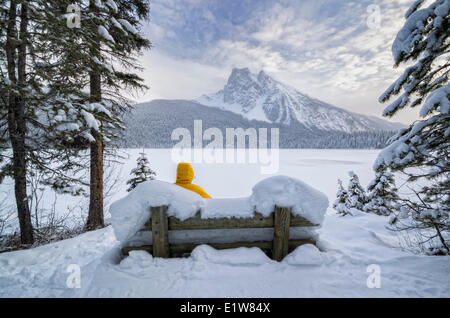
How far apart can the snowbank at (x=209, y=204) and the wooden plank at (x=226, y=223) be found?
0.06 m

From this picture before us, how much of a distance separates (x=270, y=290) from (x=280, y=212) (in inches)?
38.7

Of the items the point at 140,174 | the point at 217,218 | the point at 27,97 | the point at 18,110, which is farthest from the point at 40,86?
the point at 140,174

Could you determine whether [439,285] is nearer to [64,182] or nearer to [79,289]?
[79,289]

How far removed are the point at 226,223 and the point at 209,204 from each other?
387 mm

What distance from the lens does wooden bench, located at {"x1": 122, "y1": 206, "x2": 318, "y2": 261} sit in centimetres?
259

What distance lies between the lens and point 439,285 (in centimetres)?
229

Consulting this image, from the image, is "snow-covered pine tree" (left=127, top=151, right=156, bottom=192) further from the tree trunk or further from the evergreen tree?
the evergreen tree

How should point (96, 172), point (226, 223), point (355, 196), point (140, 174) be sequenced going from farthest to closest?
point (355, 196), point (140, 174), point (96, 172), point (226, 223)

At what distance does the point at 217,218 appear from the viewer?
268 centimetres

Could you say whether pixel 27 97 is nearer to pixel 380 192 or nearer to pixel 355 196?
pixel 380 192

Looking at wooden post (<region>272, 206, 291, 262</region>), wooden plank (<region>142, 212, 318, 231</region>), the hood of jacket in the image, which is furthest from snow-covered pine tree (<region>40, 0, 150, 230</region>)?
wooden post (<region>272, 206, 291, 262</region>)
